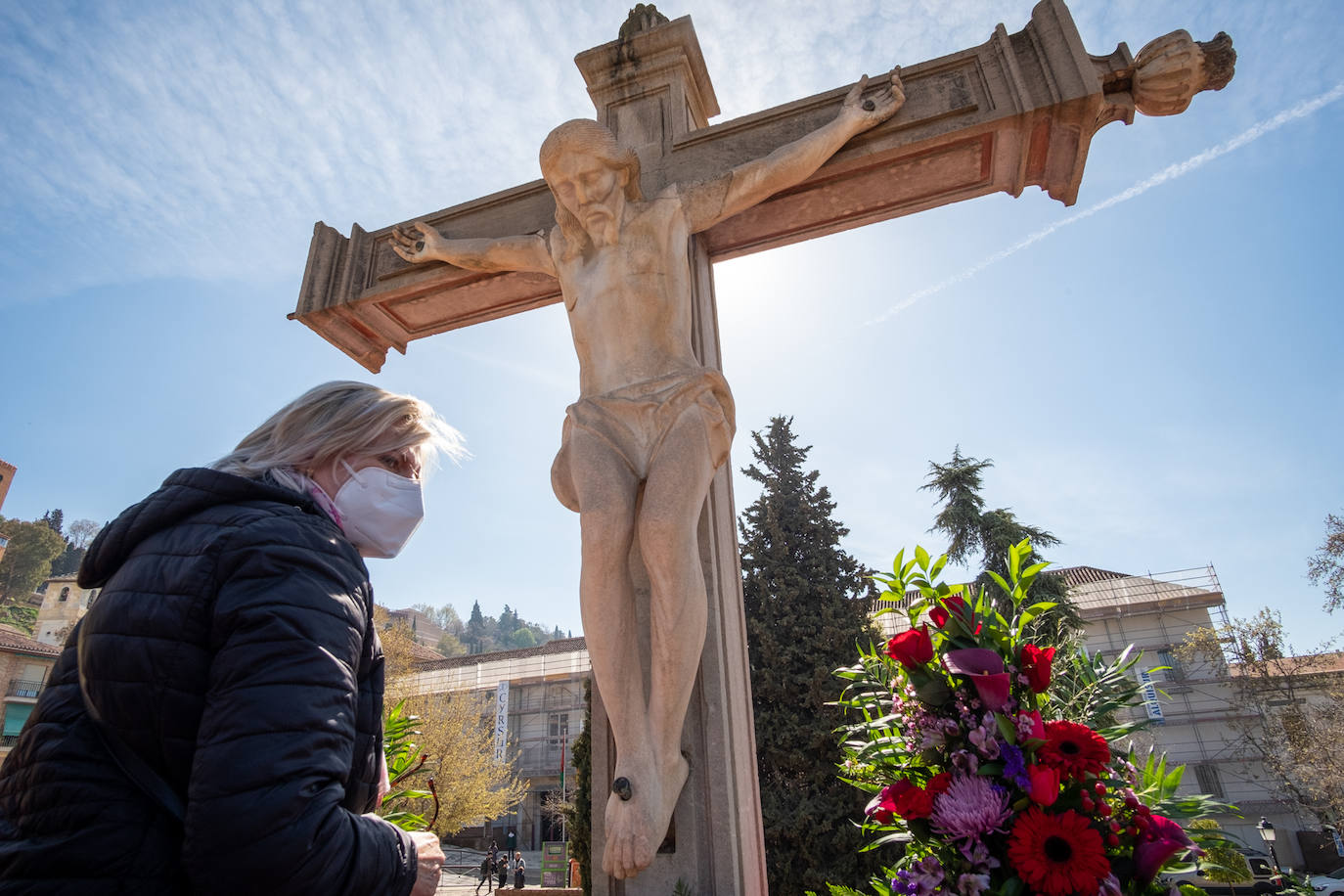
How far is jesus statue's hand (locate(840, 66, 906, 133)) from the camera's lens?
341cm

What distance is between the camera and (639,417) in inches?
104

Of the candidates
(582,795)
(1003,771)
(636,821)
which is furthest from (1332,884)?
(636,821)

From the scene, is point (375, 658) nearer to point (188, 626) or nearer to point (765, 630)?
point (188, 626)

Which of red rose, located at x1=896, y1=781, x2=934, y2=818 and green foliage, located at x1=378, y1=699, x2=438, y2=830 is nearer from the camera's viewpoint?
red rose, located at x1=896, y1=781, x2=934, y2=818

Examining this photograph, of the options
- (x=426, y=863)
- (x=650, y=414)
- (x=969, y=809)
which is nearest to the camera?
(x=426, y=863)

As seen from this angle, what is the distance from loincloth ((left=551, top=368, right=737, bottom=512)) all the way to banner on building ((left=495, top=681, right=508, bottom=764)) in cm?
3238

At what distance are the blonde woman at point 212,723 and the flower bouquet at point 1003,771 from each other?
4.38 feet

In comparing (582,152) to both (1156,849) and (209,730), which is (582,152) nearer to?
(209,730)

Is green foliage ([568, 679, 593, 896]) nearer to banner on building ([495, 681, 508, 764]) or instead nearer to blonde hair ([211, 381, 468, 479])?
blonde hair ([211, 381, 468, 479])

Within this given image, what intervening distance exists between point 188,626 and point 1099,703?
8.33ft

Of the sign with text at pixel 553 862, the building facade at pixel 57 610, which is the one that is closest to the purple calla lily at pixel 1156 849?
the sign with text at pixel 553 862

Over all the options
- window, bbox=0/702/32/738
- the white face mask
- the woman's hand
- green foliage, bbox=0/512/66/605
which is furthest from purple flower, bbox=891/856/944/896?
green foliage, bbox=0/512/66/605

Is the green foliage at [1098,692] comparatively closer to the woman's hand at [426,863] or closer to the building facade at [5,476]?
the woman's hand at [426,863]

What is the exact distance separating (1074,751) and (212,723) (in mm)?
1930
